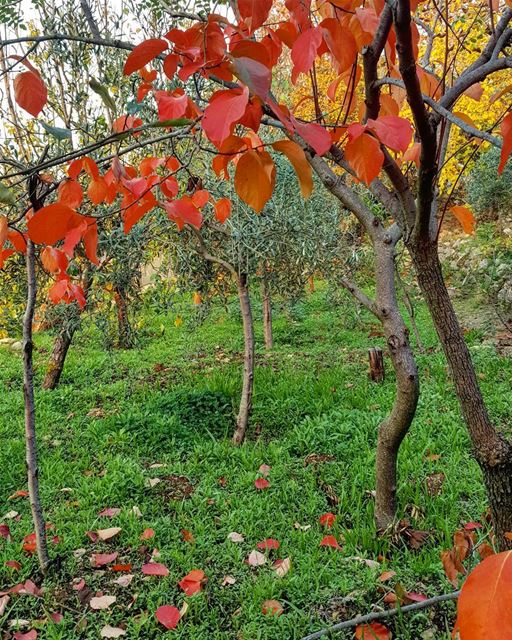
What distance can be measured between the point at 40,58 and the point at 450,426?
4.75m

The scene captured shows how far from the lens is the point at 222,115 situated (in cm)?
67

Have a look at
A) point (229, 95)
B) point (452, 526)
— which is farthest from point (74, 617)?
point (229, 95)

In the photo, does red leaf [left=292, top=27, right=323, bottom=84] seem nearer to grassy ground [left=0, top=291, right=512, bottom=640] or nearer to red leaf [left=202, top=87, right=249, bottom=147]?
red leaf [left=202, top=87, right=249, bottom=147]

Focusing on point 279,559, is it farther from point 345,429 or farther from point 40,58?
point 40,58

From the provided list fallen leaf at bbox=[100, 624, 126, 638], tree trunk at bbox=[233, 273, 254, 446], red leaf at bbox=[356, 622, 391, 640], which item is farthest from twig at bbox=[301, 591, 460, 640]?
tree trunk at bbox=[233, 273, 254, 446]

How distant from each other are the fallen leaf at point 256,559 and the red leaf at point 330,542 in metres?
0.27

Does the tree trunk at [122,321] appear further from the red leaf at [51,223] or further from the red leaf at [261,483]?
the red leaf at [51,223]

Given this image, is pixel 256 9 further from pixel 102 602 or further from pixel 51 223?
pixel 102 602

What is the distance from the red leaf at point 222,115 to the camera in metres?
0.65

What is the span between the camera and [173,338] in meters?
7.10

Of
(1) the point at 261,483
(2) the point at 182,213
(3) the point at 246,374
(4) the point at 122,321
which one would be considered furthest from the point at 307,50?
(4) the point at 122,321

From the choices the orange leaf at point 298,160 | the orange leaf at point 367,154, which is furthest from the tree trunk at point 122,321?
the orange leaf at point 298,160

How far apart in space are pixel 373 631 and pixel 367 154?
1.56 m

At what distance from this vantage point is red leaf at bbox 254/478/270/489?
292 centimetres
